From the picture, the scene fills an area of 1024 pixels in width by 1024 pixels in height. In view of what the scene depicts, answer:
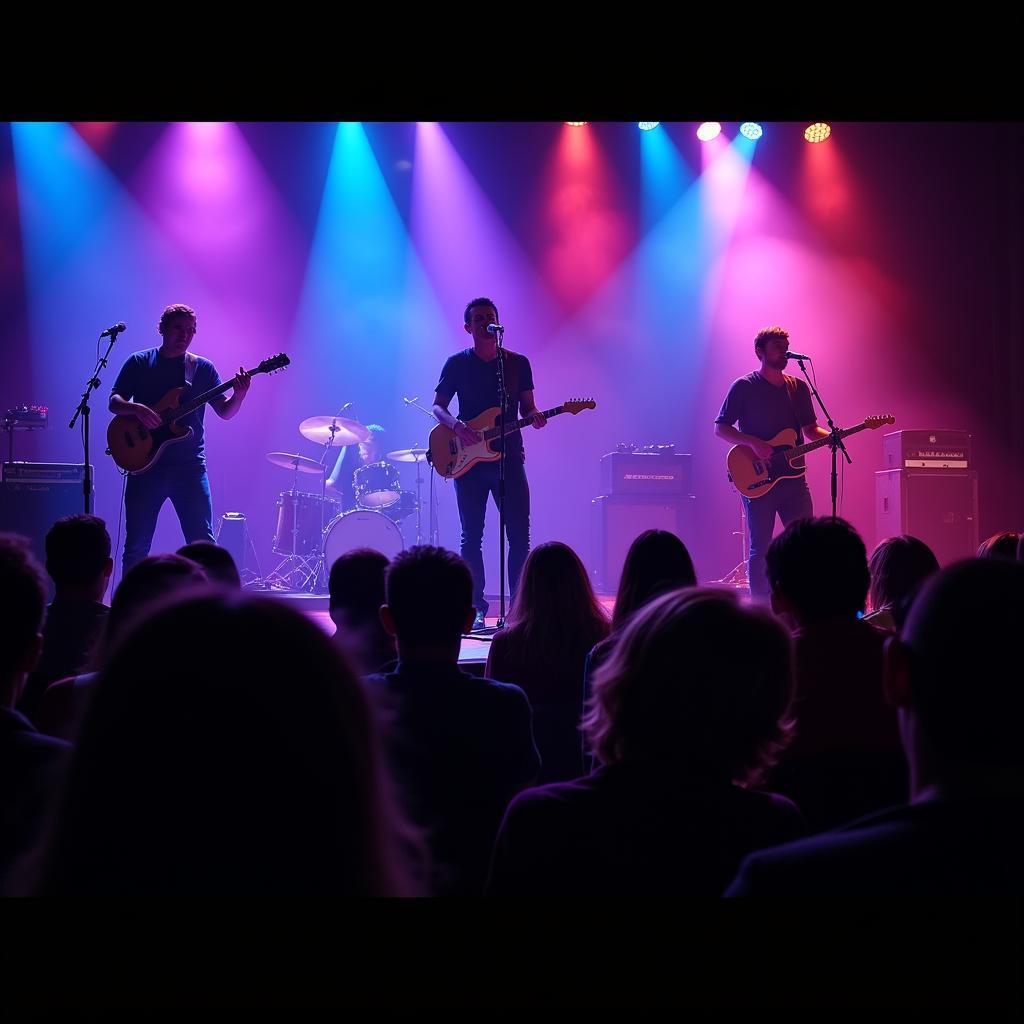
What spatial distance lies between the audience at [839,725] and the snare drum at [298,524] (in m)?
6.67

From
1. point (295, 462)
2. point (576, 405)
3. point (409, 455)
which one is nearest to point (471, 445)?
point (576, 405)

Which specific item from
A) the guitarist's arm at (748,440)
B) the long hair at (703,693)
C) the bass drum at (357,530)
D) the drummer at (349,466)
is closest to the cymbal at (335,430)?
the drummer at (349,466)

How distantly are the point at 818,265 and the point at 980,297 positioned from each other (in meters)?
1.55

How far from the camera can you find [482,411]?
19.8ft

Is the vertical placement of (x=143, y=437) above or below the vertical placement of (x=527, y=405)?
below

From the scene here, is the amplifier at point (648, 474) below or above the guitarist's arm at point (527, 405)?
below

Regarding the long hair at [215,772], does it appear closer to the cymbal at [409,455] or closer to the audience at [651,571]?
the audience at [651,571]

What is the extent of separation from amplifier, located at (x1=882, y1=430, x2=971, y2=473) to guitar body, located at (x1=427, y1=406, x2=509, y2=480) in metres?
3.76

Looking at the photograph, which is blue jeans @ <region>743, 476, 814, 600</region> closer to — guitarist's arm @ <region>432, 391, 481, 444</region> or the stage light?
guitarist's arm @ <region>432, 391, 481, 444</region>

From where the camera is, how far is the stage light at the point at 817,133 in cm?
911

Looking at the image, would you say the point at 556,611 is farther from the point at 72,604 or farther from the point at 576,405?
the point at 576,405

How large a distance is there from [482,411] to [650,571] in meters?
3.38
